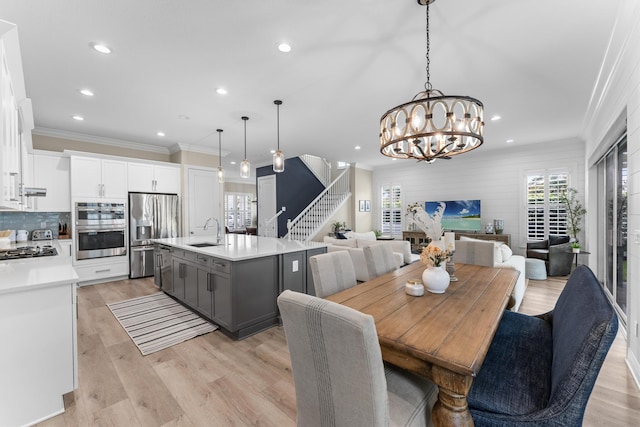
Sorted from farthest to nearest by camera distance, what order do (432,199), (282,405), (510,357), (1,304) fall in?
1. (432,199)
2. (282,405)
3. (1,304)
4. (510,357)

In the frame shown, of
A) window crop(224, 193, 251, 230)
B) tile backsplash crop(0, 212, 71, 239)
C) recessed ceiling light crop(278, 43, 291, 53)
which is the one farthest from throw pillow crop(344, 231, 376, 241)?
window crop(224, 193, 251, 230)

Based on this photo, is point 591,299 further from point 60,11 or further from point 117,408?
point 60,11

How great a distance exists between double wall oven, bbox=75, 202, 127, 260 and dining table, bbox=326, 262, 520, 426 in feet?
16.6

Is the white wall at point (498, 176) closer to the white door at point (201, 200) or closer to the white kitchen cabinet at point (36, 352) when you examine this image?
the white door at point (201, 200)

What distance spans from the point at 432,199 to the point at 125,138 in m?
7.42

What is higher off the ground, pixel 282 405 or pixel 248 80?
pixel 248 80

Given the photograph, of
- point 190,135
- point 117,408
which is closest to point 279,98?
point 190,135

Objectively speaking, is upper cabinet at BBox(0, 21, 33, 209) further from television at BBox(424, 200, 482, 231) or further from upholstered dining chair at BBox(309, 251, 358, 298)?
television at BBox(424, 200, 482, 231)

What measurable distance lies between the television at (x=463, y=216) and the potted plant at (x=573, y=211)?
163cm

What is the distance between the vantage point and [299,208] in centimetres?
798

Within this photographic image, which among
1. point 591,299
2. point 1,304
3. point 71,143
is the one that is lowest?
point 1,304

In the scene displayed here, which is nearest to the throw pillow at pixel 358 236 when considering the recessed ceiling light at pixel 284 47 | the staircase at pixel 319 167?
the staircase at pixel 319 167

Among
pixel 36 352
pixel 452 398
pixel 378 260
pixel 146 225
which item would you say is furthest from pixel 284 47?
pixel 146 225

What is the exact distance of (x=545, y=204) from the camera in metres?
6.06
